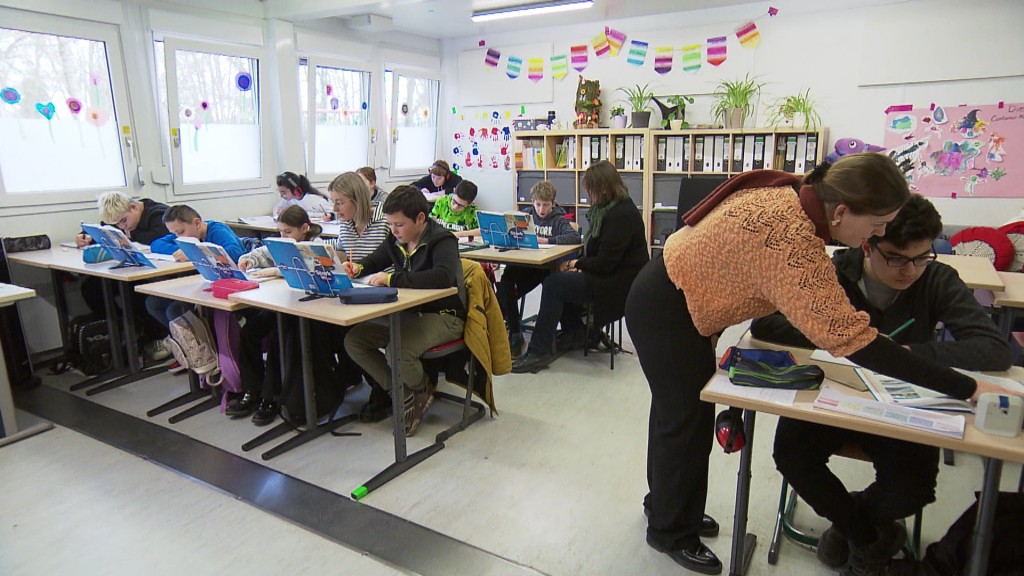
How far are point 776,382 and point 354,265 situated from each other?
2.11 metres

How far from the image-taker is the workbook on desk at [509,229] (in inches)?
157

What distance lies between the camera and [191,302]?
284 centimetres

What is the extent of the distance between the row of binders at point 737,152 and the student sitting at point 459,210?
210cm

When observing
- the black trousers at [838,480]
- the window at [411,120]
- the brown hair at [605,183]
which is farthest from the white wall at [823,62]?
the black trousers at [838,480]

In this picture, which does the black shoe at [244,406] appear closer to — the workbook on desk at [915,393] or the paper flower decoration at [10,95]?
the paper flower decoration at [10,95]

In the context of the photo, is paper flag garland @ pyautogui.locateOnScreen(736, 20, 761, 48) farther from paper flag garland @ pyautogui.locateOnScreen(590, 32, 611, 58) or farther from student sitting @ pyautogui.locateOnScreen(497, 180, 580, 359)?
student sitting @ pyautogui.locateOnScreen(497, 180, 580, 359)

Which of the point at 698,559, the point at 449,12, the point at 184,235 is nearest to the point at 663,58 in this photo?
the point at 449,12

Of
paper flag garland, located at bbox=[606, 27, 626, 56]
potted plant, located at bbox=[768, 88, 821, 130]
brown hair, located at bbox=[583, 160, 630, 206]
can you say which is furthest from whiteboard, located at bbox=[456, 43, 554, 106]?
brown hair, located at bbox=[583, 160, 630, 206]

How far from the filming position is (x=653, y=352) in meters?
1.77

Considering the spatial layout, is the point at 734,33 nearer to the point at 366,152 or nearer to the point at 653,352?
the point at 366,152

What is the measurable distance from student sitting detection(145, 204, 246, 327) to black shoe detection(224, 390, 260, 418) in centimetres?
68

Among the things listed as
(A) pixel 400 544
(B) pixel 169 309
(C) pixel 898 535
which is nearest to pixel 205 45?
(B) pixel 169 309

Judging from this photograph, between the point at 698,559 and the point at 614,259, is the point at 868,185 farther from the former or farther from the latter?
the point at 614,259

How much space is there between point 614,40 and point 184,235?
15.3ft
